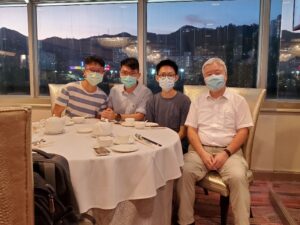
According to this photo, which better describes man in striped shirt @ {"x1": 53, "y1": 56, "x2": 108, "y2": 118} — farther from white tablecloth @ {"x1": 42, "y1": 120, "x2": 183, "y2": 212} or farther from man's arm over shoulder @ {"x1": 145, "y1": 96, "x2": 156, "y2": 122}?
white tablecloth @ {"x1": 42, "y1": 120, "x2": 183, "y2": 212}

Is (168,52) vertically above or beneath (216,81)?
above

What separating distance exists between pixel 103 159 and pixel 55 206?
0.33m

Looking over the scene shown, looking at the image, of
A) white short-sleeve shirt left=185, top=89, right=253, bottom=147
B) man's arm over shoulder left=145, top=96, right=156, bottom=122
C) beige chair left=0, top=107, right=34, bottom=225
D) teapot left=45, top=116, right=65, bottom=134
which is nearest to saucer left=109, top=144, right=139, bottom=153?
teapot left=45, top=116, right=65, bottom=134

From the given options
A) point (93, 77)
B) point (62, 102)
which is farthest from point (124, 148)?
point (62, 102)

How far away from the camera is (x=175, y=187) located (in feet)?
7.11

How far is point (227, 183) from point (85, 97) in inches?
55.2

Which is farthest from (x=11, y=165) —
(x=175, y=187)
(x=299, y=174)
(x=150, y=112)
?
(x=299, y=174)

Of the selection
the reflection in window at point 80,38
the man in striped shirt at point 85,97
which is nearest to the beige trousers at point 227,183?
the man in striped shirt at point 85,97

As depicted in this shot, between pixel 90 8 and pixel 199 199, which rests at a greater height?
pixel 90 8

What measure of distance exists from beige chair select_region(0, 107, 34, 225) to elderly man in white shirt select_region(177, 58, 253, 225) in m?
1.36

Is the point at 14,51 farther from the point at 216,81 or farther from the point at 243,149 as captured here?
the point at 243,149

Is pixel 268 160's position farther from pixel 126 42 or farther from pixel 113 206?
pixel 113 206

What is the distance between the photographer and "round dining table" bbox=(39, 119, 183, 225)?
4.52ft

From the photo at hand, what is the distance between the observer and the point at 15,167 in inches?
33.6
